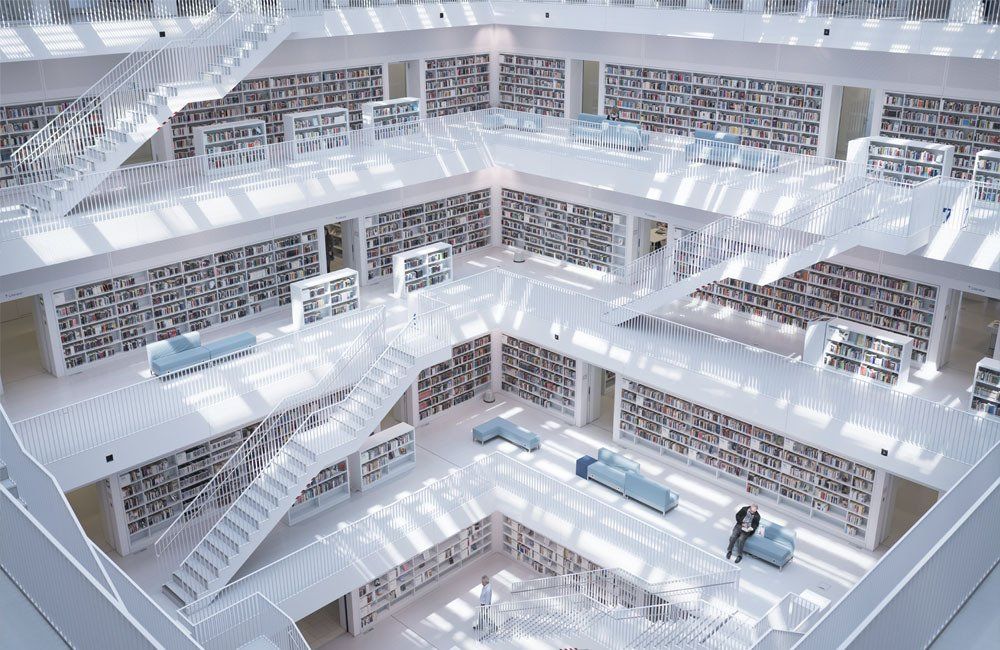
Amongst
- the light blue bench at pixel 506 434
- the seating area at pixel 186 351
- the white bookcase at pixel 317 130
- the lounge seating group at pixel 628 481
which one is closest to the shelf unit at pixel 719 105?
the white bookcase at pixel 317 130

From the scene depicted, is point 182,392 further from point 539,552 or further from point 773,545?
point 773,545

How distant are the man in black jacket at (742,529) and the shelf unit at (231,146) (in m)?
9.67

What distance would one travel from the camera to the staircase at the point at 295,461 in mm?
12375

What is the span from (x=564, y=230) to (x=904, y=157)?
7247mm

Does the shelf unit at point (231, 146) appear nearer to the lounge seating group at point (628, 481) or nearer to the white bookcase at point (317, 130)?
the white bookcase at point (317, 130)

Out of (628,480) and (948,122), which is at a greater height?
(948,122)

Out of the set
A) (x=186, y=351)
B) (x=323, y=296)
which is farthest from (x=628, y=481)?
(x=186, y=351)

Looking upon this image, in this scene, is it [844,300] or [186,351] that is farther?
[844,300]

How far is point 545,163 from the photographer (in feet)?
56.1

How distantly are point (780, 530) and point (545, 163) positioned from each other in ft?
25.9

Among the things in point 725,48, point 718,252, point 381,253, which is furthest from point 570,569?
point 725,48

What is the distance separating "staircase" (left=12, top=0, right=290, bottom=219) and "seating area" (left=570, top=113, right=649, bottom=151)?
573cm

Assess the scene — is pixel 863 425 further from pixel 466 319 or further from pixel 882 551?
pixel 466 319

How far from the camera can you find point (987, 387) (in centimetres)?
1221
